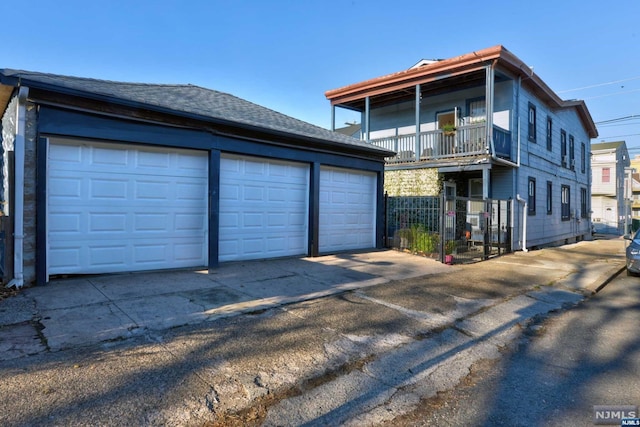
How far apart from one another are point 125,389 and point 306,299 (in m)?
3.19

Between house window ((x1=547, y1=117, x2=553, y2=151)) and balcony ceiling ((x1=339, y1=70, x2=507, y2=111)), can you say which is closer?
balcony ceiling ((x1=339, y1=70, x2=507, y2=111))

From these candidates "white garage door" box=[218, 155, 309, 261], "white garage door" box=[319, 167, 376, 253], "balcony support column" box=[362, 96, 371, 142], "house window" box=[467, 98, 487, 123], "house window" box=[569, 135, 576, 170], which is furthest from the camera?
"house window" box=[569, 135, 576, 170]

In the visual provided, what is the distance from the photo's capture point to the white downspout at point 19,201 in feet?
19.1

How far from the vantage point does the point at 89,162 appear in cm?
670

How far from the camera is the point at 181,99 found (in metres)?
8.38

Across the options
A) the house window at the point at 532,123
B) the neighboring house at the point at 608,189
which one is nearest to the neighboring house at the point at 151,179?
the house window at the point at 532,123

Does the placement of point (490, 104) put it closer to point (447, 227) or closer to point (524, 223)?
point (447, 227)

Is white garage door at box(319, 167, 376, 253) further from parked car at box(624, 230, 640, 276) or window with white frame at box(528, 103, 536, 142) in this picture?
window with white frame at box(528, 103, 536, 142)

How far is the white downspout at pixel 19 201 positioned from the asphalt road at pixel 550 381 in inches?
237

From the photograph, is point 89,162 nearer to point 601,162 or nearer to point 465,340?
point 465,340

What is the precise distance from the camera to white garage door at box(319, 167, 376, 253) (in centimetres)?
1039

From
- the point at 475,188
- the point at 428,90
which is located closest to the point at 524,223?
the point at 475,188

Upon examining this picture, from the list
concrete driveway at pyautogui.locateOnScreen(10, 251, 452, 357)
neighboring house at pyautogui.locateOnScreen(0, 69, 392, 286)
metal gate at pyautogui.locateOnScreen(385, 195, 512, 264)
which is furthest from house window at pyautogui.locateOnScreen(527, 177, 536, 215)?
neighboring house at pyautogui.locateOnScreen(0, 69, 392, 286)

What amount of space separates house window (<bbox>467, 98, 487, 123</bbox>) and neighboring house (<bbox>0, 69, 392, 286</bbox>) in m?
6.31
